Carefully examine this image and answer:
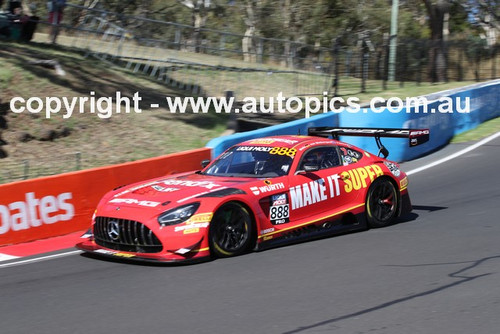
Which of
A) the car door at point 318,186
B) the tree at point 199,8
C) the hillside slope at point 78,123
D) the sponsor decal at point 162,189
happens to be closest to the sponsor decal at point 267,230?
the car door at point 318,186

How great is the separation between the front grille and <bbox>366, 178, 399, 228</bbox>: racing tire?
3462 millimetres

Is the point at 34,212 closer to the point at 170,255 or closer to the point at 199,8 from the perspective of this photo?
the point at 170,255

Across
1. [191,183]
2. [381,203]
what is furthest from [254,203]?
[381,203]

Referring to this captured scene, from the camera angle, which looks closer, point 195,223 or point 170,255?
point 170,255

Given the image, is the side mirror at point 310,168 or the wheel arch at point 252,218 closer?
the wheel arch at point 252,218

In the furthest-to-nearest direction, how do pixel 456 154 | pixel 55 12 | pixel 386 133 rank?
1. pixel 55 12
2. pixel 456 154
3. pixel 386 133

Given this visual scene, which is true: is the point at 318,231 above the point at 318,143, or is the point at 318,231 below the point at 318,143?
below

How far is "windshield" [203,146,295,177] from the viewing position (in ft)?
30.9

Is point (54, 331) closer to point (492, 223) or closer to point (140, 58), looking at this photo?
point (492, 223)

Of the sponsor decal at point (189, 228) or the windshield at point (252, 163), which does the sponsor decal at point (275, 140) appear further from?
the sponsor decal at point (189, 228)

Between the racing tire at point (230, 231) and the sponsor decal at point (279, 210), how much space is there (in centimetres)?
36

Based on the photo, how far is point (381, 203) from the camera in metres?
10.5

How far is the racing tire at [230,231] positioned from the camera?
8.30 m

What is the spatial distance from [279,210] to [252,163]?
2.98 feet
